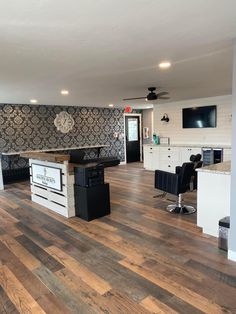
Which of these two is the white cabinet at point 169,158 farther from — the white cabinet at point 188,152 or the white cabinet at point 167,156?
the white cabinet at point 188,152

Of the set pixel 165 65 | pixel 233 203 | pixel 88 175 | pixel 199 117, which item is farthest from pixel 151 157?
pixel 233 203

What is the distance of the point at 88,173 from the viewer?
12.5 ft

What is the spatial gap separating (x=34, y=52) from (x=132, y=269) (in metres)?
2.59

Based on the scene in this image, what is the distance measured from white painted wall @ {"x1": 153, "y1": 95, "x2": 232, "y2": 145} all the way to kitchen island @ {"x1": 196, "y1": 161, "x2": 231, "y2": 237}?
3.82 m

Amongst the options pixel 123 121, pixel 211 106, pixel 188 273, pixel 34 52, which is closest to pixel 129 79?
pixel 34 52

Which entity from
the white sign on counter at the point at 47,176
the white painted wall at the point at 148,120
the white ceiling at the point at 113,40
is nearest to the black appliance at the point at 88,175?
the white sign on counter at the point at 47,176

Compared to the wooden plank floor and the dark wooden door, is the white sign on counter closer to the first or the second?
the wooden plank floor

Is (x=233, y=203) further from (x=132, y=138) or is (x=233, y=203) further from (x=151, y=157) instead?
(x=132, y=138)

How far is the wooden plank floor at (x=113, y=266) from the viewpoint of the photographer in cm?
200

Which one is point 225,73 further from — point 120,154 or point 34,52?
point 120,154

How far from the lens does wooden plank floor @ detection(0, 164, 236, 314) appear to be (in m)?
2.00

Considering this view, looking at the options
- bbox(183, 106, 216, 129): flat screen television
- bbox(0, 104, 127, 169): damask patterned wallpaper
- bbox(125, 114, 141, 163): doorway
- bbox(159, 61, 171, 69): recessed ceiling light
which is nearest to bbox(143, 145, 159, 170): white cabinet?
bbox(183, 106, 216, 129): flat screen television

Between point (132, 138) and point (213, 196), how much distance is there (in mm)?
7379

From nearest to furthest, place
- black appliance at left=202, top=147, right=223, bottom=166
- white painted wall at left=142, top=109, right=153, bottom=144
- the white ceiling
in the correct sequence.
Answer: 1. the white ceiling
2. black appliance at left=202, top=147, right=223, bottom=166
3. white painted wall at left=142, top=109, right=153, bottom=144
